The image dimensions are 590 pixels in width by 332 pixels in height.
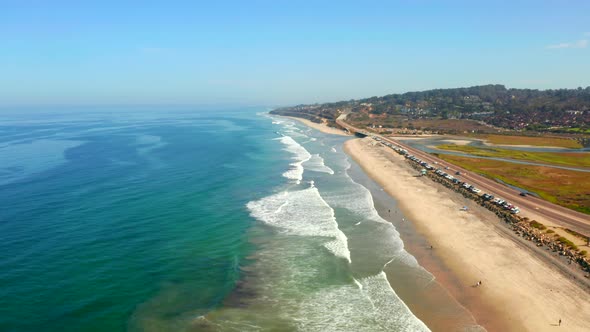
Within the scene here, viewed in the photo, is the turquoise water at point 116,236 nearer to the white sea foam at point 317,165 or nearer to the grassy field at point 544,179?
the white sea foam at point 317,165

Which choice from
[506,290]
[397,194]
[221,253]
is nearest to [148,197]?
[221,253]

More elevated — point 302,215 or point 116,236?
point 116,236

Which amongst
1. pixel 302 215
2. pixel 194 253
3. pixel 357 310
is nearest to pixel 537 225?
pixel 302 215

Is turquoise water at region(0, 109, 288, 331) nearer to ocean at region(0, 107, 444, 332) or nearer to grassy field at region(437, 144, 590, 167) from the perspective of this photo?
ocean at region(0, 107, 444, 332)

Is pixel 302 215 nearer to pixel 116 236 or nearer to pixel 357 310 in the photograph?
pixel 116 236

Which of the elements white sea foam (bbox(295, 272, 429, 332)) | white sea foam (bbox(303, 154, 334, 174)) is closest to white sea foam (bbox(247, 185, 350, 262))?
white sea foam (bbox(295, 272, 429, 332))

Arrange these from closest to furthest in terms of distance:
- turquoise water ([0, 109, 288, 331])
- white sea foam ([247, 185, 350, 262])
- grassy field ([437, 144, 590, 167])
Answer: turquoise water ([0, 109, 288, 331]) → white sea foam ([247, 185, 350, 262]) → grassy field ([437, 144, 590, 167])

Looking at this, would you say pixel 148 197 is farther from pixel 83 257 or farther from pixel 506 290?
pixel 506 290
